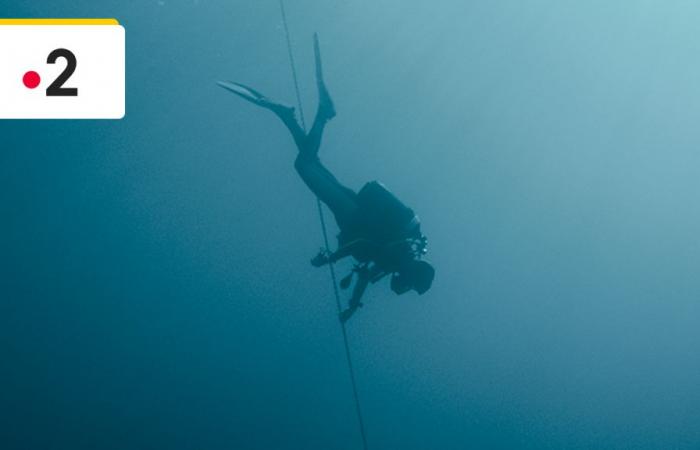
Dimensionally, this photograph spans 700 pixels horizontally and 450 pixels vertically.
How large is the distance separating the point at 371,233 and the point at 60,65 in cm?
246

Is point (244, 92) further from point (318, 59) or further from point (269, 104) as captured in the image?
point (318, 59)

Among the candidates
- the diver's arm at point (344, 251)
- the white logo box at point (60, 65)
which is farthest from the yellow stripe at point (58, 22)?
the diver's arm at point (344, 251)

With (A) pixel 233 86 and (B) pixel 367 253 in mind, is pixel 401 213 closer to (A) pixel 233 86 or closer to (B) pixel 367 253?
(B) pixel 367 253

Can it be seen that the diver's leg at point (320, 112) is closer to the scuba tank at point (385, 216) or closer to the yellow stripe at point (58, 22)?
the scuba tank at point (385, 216)

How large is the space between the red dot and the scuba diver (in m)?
1.25

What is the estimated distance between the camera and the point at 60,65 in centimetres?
340

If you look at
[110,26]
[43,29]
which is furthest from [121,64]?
[43,29]

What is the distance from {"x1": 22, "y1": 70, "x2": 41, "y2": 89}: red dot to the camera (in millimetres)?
3387

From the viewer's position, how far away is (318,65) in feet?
13.1

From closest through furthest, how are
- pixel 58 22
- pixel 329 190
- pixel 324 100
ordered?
pixel 58 22 < pixel 324 100 < pixel 329 190

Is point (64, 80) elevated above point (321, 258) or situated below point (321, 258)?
above

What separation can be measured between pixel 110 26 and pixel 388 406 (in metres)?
19.2

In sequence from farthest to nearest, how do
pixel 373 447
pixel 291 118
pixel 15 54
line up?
pixel 373 447 < pixel 291 118 < pixel 15 54

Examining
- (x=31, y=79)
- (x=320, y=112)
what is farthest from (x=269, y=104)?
(x=31, y=79)
